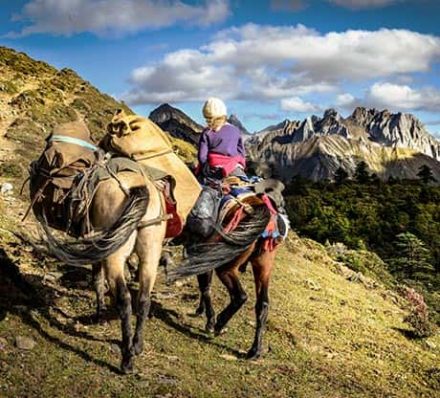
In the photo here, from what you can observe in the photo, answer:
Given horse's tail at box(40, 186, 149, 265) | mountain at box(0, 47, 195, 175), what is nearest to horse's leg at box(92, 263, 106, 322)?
horse's tail at box(40, 186, 149, 265)

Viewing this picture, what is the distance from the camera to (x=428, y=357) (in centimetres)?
1148

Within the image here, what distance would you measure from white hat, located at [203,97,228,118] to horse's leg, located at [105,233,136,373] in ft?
8.00

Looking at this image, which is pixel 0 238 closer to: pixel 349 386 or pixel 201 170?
pixel 201 170

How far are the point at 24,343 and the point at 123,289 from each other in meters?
1.53

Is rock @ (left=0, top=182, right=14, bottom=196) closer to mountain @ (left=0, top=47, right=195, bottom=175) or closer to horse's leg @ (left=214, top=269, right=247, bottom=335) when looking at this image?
mountain @ (left=0, top=47, right=195, bottom=175)

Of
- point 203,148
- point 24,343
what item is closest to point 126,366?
point 24,343

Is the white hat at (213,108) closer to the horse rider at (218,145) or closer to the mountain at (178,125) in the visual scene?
the horse rider at (218,145)

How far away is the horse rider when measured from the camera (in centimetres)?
863

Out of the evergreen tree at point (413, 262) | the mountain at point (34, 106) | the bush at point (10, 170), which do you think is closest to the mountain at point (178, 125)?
the mountain at point (34, 106)

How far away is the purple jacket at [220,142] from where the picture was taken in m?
8.73

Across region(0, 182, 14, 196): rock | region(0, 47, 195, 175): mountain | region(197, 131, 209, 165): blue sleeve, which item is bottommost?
region(0, 182, 14, 196): rock

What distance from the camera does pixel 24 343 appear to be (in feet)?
24.1

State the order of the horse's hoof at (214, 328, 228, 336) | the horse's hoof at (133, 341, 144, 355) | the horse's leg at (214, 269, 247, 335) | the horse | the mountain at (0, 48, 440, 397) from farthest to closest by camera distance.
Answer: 1. the horse's hoof at (214, 328, 228, 336)
2. the horse's leg at (214, 269, 247, 335)
3. the horse
4. the horse's hoof at (133, 341, 144, 355)
5. the mountain at (0, 48, 440, 397)

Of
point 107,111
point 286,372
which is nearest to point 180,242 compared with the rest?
point 286,372
